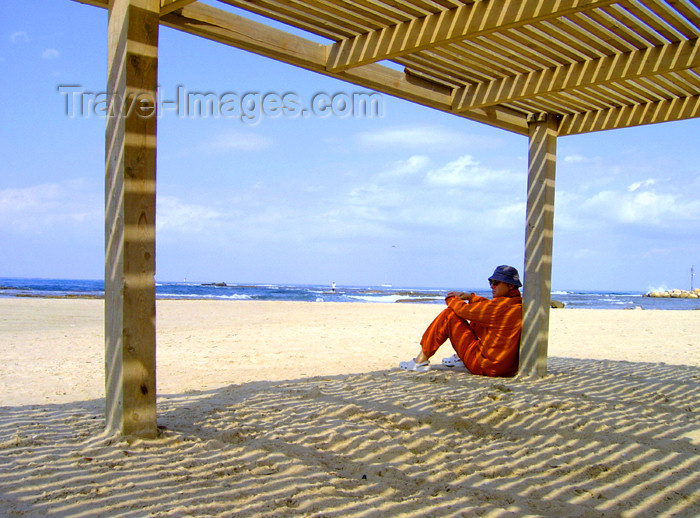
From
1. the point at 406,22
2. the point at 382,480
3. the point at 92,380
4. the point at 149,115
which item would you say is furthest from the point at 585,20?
the point at 92,380

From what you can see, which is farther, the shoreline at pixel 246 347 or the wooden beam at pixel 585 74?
the shoreline at pixel 246 347

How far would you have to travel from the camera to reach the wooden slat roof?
3.35m

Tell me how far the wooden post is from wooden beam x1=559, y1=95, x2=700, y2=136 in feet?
0.68

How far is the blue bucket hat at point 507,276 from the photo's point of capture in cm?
552

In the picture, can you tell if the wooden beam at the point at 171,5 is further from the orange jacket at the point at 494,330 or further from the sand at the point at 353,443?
the orange jacket at the point at 494,330

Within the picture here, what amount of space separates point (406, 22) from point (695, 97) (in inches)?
116

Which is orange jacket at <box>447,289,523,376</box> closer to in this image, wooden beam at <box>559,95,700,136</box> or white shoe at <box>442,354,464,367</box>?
white shoe at <box>442,354,464,367</box>

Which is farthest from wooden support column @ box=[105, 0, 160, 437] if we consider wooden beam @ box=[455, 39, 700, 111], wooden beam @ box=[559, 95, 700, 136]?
wooden beam @ box=[559, 95, 700, 136]

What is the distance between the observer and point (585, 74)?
4254 millimetres

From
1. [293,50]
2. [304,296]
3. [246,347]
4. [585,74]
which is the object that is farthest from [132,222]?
[304,296]

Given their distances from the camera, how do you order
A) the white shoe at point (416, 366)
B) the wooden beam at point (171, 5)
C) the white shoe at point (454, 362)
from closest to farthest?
the wooden beam at point (171, 5)
the white shoe at point (416, 366)
the white shoe at point (454, 362)

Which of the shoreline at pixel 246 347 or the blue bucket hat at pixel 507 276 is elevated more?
the blue bucket hat at pixel 507 276

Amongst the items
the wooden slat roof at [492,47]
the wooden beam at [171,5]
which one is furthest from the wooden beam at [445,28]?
the wooden beam at [171,5]

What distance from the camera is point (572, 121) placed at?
561 cm
